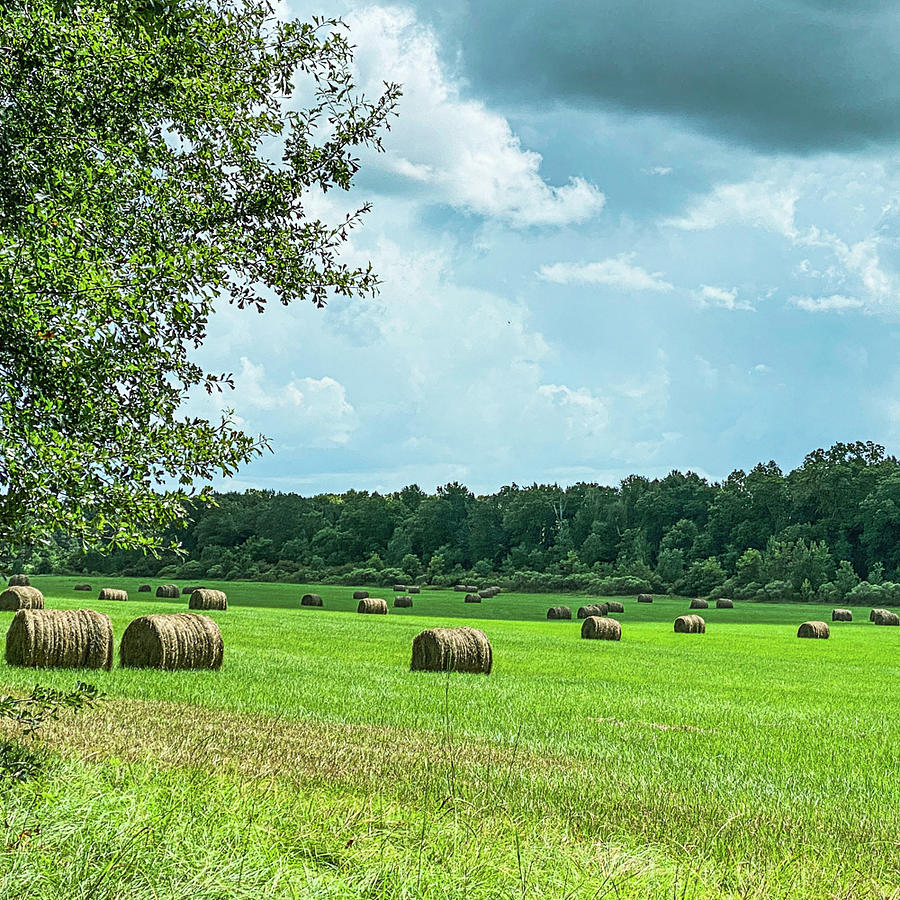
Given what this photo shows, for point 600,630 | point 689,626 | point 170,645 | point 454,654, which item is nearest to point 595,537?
point 689,626

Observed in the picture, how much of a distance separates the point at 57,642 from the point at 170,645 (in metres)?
2.24

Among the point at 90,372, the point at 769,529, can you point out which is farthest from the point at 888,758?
the point at 769,529

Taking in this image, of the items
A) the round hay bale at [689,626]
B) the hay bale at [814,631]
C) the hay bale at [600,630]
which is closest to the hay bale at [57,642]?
the hay bale at [600,630]

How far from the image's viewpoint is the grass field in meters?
5.78

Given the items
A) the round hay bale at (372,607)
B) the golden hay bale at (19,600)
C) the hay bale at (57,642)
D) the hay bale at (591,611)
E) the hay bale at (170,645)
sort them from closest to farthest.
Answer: the hay bale at (57,642) → the hay bale at (170,645) → the golden hay bale at (19,600) → the round hay bale at (372,607) → the hay bale at (591,611)

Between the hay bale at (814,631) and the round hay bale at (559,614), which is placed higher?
the hay bale at (814,631)

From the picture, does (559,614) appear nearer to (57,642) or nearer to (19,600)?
(19,600)

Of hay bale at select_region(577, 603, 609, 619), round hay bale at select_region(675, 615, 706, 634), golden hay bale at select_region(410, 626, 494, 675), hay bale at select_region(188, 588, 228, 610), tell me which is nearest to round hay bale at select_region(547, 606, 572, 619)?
hay bale at select_region(577, 603, 609, 619)

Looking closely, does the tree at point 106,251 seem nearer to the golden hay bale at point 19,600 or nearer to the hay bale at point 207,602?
the golden hay bale at point 19,600

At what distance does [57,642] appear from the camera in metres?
19.3

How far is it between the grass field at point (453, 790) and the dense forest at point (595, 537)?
75257 millimetres

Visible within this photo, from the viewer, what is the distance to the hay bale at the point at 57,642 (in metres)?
19.1

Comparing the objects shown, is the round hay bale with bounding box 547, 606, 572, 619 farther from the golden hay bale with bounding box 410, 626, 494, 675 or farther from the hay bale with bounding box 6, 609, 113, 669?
the hay bale with bounding box 6, 609, 113, 669

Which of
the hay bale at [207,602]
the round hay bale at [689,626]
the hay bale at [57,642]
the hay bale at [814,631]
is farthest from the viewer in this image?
the hay bale at [207,602]
